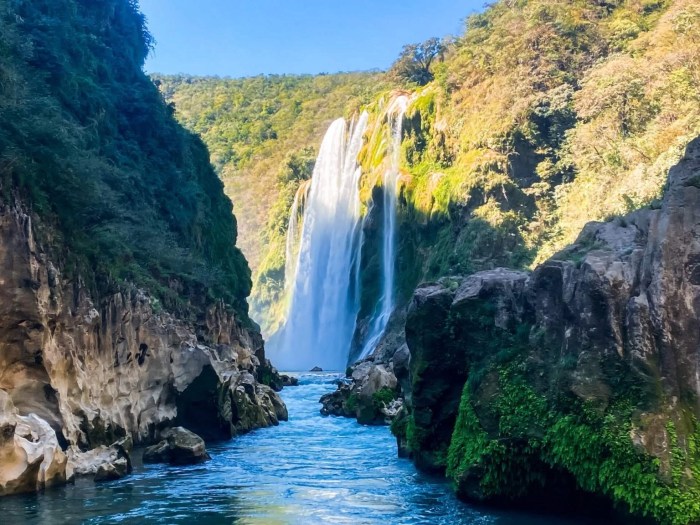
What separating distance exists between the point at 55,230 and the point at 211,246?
25308 millimetres

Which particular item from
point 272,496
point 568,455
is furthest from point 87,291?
point 568,455

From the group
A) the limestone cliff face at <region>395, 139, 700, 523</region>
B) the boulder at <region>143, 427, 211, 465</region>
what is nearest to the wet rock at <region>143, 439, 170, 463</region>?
the boulder at <region>143, 427, 211, 465</region>

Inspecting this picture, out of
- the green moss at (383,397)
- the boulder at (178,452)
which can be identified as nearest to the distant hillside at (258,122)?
the green moss at (383,397)

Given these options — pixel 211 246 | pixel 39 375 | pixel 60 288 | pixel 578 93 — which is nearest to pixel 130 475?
pixel 39 375

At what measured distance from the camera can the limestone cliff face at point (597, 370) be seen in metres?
8.37

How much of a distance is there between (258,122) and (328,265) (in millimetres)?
45817

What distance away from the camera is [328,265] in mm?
59594

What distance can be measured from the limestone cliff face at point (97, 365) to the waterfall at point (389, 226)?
24.5 m

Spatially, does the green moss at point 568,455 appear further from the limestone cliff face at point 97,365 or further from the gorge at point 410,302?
the limestone cliff face at point 97,365

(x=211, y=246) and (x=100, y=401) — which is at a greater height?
(x=211, y=246)

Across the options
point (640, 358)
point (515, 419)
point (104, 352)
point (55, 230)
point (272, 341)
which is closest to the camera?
point (640, 358)

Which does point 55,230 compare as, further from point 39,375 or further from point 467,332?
point 467,332

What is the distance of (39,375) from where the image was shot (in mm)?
13453

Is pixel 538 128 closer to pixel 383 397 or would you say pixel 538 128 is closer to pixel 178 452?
pixel 383 397
